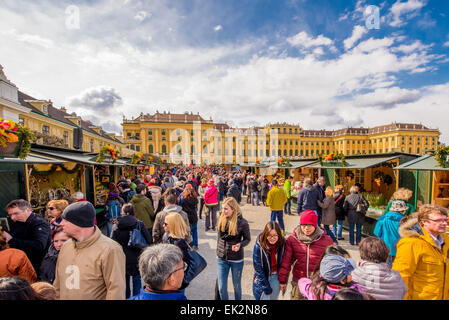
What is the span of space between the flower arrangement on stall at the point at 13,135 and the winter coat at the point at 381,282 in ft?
16.0

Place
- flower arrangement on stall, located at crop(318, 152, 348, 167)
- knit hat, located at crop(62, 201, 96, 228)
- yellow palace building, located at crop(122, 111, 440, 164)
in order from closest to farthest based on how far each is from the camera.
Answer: knit hat, located at crop(62, 201, 96, 228)
flower arrangement on stall, located at crop(318, 152, 348, 167)
yellow palace building, located at crop(122, 111, 440, 164)

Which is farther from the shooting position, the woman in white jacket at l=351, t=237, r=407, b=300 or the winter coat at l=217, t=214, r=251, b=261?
the winter coat at l=217, t=214, r=251, b=261

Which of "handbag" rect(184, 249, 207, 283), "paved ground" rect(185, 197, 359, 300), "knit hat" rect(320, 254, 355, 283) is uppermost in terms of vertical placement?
"knit hat" rect(320, 254, 355, 283)

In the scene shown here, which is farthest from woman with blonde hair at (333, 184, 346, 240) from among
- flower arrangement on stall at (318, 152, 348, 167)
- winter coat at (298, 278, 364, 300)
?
winter coat at (298, 278, 364, 300)

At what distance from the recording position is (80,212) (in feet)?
5.50

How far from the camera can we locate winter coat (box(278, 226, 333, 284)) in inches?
89.3

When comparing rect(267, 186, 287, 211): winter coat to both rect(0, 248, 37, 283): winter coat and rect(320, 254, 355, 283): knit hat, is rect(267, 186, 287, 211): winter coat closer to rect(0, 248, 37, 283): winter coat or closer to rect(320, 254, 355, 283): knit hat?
rect(320, 254, 355, 283): knit hat

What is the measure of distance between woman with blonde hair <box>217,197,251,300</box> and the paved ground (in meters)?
0.62

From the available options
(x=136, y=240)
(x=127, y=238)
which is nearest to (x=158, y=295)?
(x=136, y=240)

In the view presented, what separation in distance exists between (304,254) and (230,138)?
5726 centimetres

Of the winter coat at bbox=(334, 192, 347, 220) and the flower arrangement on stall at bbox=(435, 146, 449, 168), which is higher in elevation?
the flower arrangement on stall at bbox=(435, 146, 449, 168)

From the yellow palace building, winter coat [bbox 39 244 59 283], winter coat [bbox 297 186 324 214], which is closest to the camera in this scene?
winter coat [bbox 39 244 59 283]

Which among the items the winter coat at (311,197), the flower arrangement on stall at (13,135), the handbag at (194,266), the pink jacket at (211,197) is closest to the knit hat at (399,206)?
the winter coat at (311,197)
